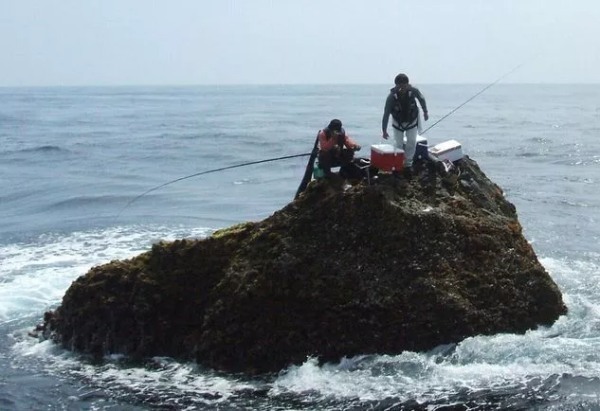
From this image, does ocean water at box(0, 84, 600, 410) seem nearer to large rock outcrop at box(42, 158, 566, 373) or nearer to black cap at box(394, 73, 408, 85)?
large rock outcrop at box(42, 158, 566, 373)

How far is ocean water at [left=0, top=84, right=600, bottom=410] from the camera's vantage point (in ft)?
32.9

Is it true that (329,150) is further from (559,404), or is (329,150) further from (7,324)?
(7,324)

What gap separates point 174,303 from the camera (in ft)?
37.3

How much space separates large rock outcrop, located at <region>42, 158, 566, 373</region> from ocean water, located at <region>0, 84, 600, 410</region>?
26cm

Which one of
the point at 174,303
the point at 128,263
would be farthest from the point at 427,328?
the point at 128,263

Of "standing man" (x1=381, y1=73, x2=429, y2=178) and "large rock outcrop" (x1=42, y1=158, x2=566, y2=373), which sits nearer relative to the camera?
"large rock outcrop" (x1=42, y1=158, x2=566, y2=373)

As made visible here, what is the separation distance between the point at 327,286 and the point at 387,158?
6.93 feet

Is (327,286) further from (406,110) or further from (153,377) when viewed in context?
(406,110)

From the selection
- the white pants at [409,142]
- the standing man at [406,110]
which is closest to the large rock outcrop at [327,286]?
the white pants at [409,142]

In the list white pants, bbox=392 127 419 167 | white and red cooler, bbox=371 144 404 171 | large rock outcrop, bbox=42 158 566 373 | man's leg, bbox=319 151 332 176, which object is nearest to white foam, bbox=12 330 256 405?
large rock outcrop, bbox=42 158 566 373

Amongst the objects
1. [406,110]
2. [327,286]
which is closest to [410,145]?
[406,110]

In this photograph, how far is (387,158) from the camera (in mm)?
11742

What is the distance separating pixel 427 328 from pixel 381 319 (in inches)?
23.1

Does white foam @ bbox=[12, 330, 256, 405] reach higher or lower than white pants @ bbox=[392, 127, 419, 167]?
lower
